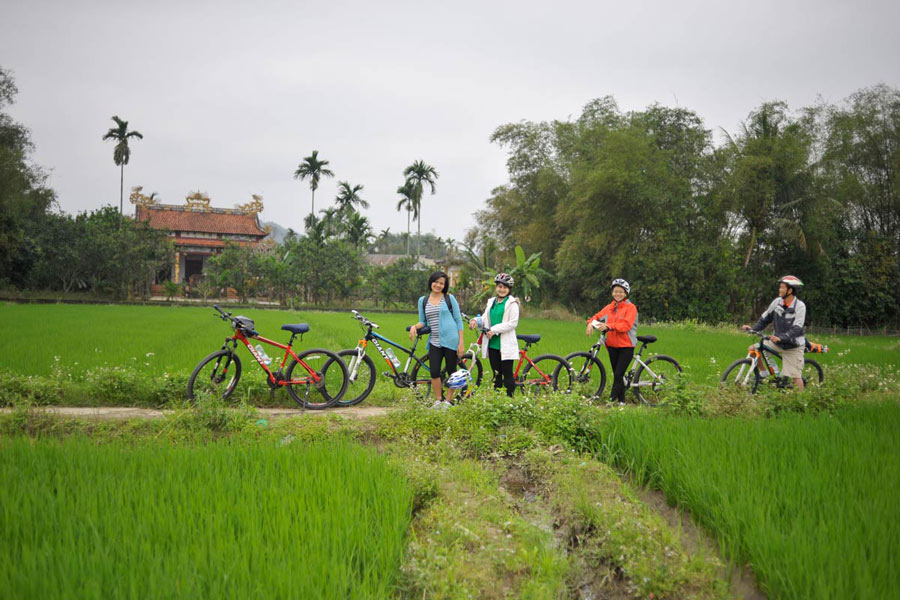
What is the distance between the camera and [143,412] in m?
5.16

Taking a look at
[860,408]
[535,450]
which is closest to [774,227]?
[860,408]

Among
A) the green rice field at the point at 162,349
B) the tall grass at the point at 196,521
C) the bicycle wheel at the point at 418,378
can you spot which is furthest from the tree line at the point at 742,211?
the tall grass at the point at 196,521

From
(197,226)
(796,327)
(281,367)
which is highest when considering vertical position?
(197,226)

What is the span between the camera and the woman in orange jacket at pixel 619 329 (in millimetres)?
5574

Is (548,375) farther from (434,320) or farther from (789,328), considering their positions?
(789,328)

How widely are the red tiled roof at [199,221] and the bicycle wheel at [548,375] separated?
3325cm

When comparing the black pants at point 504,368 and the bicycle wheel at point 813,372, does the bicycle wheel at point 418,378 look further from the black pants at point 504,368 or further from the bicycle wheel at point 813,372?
the bicycle wheel at point 813,372

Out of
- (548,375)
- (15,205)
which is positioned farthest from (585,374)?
(15,205)

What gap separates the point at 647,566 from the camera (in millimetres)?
2371

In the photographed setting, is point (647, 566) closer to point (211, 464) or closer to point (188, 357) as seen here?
point (211, 464)

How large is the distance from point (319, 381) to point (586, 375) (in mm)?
3194

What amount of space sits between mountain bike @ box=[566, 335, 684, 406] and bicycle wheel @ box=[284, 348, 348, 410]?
2733 mm

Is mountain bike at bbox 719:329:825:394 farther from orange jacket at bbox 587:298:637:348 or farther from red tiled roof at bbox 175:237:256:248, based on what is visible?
red tiled roof at bbox 175:237:256:248

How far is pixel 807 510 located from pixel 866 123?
92.2ft
